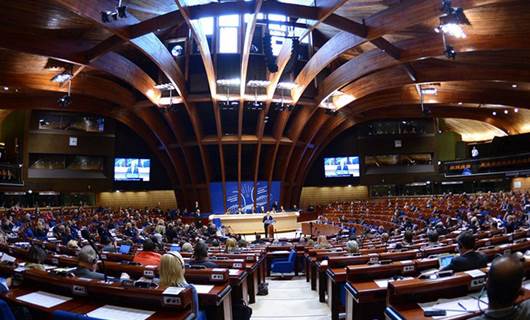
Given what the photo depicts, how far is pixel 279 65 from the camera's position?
16594 millimetres

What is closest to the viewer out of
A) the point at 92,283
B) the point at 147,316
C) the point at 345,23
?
the point at 147,316

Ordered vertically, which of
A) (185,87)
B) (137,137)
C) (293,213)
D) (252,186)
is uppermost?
(185,87)

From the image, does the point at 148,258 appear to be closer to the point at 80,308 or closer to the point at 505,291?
the point at 80,308

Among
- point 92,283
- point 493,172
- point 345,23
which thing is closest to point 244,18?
point 345,23

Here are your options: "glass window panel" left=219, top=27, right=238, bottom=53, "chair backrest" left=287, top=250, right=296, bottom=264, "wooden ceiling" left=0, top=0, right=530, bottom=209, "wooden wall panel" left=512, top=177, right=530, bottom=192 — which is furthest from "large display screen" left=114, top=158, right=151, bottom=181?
"wooden wall panel" left=512, top=177, right=530, bottom=192

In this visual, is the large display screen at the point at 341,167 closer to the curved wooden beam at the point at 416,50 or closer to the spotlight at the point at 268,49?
the curved wooden beam at the point at 416,50

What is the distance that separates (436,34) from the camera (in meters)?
12.9

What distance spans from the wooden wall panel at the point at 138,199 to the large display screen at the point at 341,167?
44.0 ft

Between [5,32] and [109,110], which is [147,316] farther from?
[109,110]

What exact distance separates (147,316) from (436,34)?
1354cm

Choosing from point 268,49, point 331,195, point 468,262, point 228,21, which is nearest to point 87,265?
point 468,262

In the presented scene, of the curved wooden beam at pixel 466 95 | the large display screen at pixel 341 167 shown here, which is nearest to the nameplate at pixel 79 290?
the curved wooden beam at pixel 466 95

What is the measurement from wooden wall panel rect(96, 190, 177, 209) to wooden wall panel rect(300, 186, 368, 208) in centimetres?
1146

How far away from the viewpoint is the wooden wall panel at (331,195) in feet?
105
